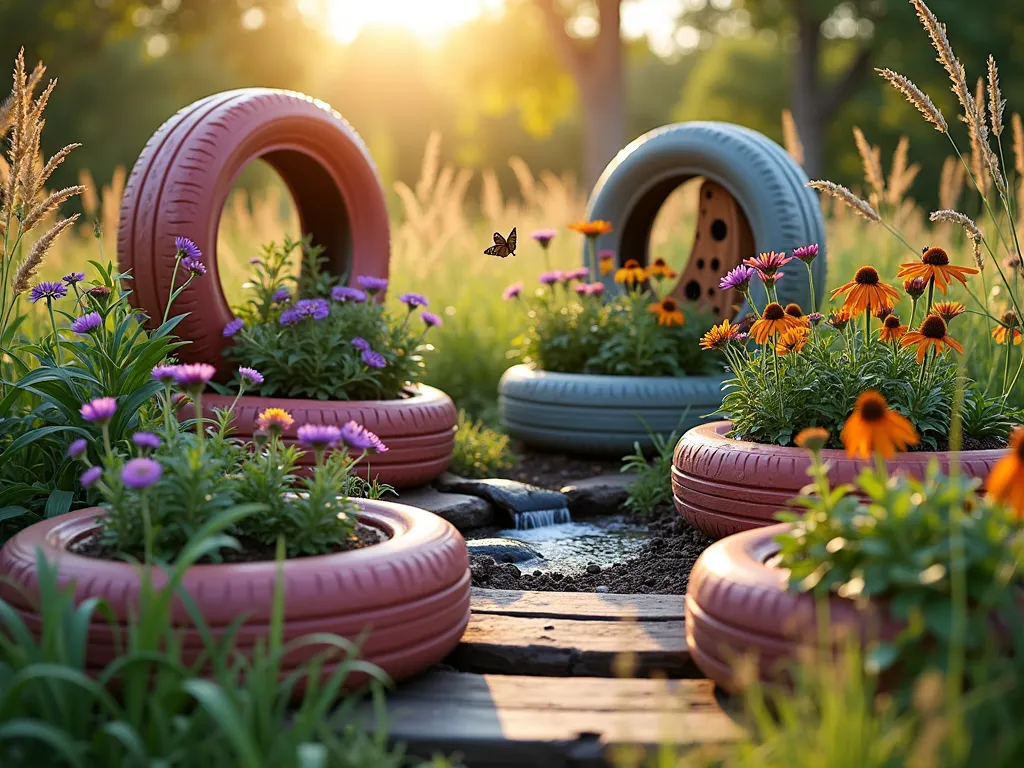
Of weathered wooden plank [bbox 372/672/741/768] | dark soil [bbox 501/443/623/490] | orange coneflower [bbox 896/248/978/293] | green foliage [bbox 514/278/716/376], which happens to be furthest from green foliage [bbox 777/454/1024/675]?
green foliage [bbox 514/278/716/376]

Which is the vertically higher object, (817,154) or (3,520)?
(817,154)

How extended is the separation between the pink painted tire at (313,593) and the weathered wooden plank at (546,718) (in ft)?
0.48

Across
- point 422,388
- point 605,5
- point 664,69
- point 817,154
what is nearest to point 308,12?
point 605,5

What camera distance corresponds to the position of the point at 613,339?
223 inches

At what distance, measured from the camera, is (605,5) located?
14.9 meters

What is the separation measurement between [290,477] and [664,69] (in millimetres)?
49536

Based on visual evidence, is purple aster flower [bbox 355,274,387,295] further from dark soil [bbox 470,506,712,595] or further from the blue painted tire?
the blue painted tire

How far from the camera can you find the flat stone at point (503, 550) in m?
4.00

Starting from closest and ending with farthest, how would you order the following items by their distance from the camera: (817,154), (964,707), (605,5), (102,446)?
1. (964,707)
2. (102,446)
3. (605,5)
4. (817,154)

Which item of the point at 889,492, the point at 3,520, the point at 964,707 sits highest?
the point at 889,492

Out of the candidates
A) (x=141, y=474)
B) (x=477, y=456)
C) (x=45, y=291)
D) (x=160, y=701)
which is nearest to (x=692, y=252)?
(x=477, y=456)

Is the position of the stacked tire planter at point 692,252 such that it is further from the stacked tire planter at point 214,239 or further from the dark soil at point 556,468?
the stacked tire planter at point 214,239

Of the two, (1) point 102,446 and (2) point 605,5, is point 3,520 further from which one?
(2) point 605,5

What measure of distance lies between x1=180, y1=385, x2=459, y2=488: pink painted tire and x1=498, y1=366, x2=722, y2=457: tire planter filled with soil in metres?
0.86
